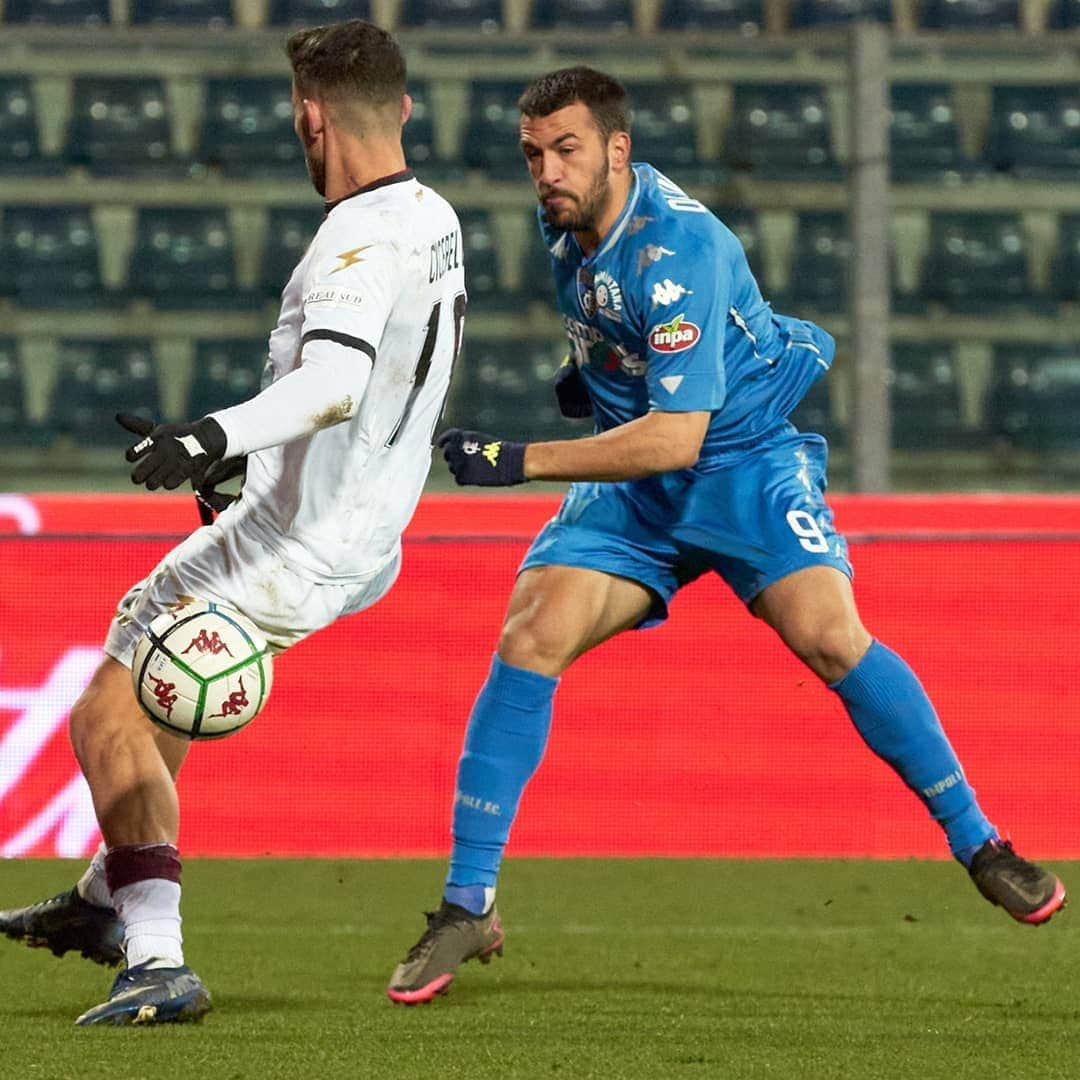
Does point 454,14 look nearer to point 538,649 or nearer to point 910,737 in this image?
point 538,649

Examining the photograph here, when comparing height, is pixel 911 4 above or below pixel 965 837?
above

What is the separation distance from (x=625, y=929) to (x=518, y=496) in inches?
68.9

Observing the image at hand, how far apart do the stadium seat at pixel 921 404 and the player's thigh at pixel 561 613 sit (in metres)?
2.62

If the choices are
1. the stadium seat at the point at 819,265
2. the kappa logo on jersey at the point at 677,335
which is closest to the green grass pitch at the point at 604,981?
the kappa logo on jersey at the point at 677,335

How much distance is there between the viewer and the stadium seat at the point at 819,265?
22.5 ft

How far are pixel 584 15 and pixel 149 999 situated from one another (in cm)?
523

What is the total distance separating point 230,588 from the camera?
372 centimetres

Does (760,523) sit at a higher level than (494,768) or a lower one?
Answer: higher

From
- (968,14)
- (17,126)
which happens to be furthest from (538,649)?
(968,14)

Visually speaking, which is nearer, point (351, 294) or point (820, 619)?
point (351, 294)

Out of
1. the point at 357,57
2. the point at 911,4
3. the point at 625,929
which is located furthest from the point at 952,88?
the point at 357,57

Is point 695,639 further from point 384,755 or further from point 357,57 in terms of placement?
point 357,57

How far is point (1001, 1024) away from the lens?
3811 millimetres

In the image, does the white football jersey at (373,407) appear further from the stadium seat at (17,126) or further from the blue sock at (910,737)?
the stadium seat at (17,126)
